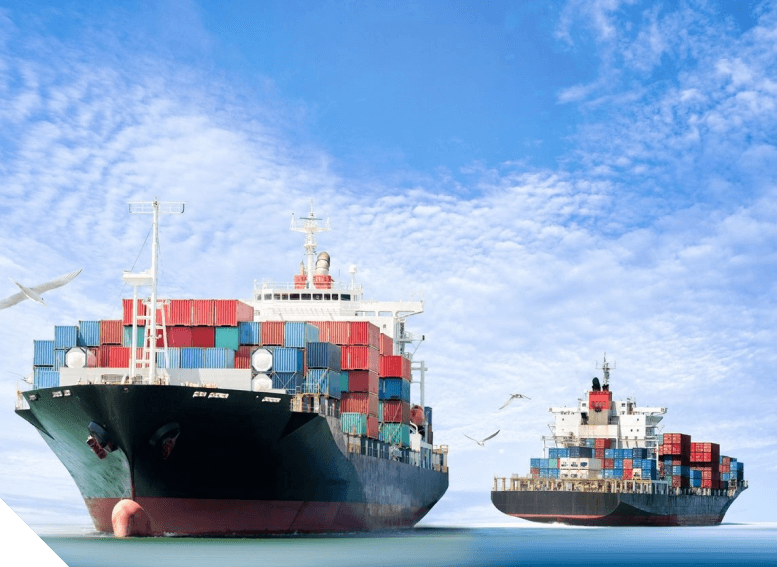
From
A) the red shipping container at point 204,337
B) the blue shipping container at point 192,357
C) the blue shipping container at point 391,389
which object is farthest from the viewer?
the blue shipping container at point 391,389

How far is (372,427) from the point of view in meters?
44.2

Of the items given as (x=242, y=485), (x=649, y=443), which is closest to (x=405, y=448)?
(x=242, y=485)

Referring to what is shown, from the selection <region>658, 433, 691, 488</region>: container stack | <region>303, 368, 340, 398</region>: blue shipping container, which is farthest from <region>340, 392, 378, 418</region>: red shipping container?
<region>658, 433, 691, 488</region>: container stack

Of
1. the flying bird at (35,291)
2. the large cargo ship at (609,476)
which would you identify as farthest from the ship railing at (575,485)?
the flying bird at (35,291)

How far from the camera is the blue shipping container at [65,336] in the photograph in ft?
131

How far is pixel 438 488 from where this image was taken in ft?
198

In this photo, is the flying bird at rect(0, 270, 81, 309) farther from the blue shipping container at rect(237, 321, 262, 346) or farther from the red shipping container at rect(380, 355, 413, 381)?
the red shipping container at rect(380, 355, 413, 381)

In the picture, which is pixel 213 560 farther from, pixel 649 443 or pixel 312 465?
pixel 649 443

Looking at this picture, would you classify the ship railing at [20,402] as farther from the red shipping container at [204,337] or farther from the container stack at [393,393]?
the container stack at [393,393]

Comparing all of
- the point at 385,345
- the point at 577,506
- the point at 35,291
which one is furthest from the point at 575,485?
the point at 35,291

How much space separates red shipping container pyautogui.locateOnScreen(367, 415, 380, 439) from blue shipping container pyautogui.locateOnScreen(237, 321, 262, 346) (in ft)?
22.0

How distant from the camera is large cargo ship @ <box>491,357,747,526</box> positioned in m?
64.9

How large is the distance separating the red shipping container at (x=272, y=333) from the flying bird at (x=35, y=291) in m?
16.3

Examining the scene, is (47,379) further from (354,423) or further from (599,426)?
(599,426)
